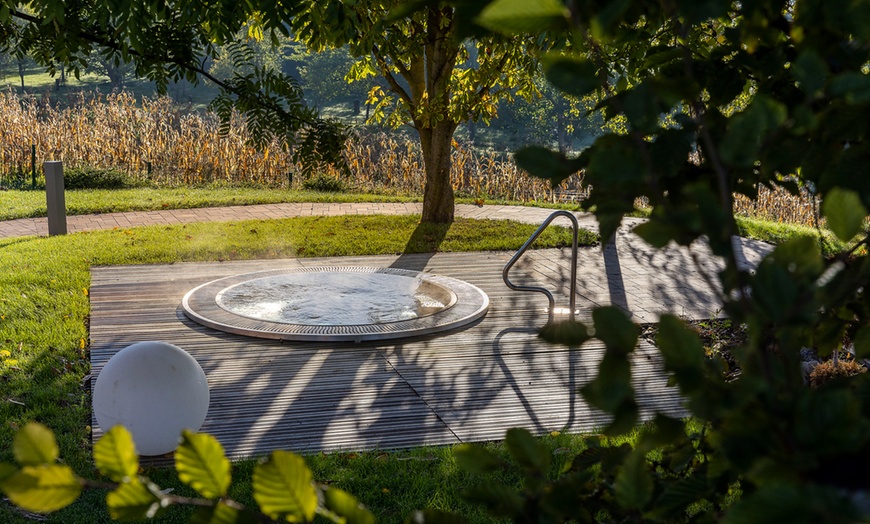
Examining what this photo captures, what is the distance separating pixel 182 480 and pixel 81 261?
340 inches

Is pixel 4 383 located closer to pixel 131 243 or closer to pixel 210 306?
pixel 210 306

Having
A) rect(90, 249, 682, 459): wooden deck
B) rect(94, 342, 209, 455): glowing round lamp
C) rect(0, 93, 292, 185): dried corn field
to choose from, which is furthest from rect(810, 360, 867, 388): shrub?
rect(0, 93, 292, 185): dried corn field

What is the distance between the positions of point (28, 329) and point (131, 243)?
331cm

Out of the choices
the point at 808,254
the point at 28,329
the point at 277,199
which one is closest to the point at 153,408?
the point at 28,329

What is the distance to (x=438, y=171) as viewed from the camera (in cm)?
1114

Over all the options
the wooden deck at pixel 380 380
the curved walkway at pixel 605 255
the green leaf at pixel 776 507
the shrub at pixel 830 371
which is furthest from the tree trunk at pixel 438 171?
the green leaf at pixel 776 507

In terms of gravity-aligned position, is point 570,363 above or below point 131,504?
below

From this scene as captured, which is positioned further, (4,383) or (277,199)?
(277,199)

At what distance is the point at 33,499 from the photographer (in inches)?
27.2

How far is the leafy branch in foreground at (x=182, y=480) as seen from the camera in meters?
0.68

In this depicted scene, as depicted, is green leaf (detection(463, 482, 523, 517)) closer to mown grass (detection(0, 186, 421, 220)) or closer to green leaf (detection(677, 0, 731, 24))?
green leaf (detection(677, 0, 731, 24))

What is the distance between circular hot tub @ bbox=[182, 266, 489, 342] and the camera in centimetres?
642

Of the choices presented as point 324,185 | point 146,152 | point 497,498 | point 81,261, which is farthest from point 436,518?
point 146,152

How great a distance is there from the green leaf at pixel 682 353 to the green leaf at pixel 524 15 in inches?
11.1
